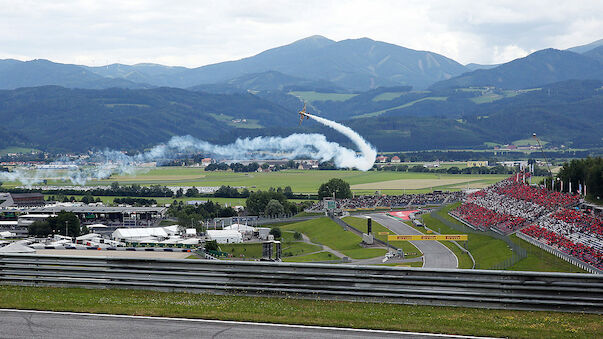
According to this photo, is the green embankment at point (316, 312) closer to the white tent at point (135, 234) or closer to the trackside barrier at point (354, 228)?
the trackside barrier at point (354, 228)

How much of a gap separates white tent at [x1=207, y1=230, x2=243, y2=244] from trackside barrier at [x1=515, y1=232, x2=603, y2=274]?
35.4 m

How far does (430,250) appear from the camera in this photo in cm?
6994

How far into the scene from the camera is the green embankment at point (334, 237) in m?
73.3

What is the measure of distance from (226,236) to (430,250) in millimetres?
28364

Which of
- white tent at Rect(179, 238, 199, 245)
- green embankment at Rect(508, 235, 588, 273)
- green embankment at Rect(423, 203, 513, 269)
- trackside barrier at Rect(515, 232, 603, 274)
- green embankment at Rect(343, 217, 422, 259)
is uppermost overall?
trackside barrier at Rect(515, 232, 603, 274)

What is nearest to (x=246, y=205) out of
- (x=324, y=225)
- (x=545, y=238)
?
(x=324, y=225)

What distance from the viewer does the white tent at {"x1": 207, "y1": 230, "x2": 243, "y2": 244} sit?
283 ft

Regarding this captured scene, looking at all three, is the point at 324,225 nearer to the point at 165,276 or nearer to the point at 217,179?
the point at 165,276

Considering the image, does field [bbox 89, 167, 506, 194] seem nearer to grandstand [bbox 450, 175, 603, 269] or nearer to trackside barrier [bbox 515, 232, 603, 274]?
grandstand [bbox 450, 175, 603, 269]

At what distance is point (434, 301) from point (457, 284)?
29.1 inches

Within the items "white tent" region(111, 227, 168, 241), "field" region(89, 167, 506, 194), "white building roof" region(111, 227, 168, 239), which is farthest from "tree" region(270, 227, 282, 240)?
"field" region(89, 167, 506, 194)

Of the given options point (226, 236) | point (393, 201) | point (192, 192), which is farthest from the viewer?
point (192, 192)

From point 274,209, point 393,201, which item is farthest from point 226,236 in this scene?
point 393,201

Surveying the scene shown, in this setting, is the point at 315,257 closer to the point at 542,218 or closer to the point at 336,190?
the point at 542,218
